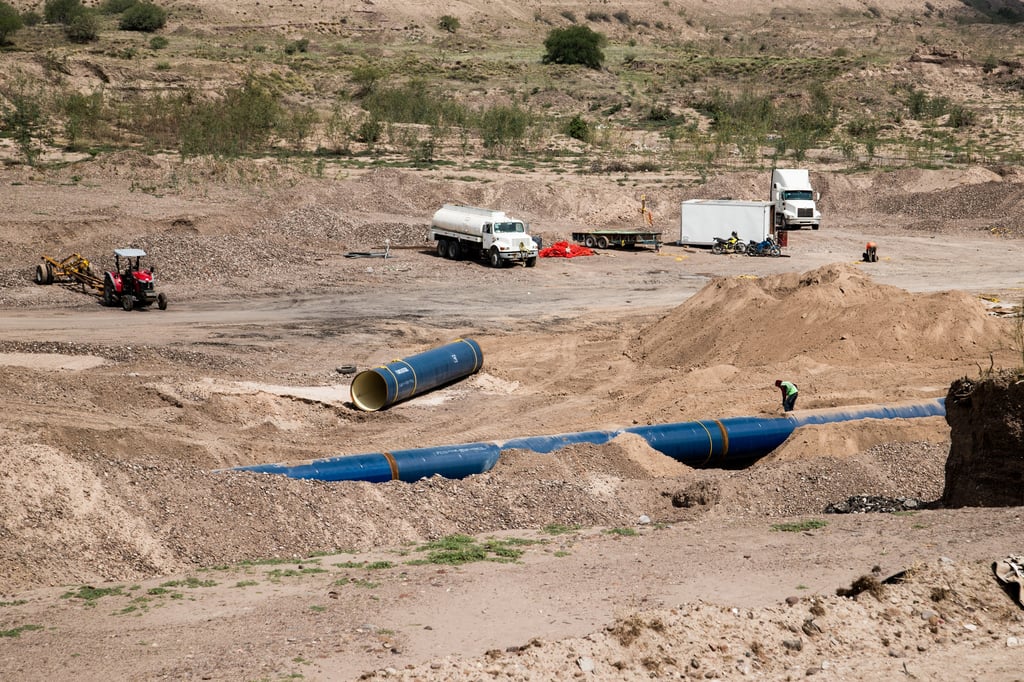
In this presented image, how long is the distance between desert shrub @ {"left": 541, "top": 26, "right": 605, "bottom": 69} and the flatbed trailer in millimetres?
60048

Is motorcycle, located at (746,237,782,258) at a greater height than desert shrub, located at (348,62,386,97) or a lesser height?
lesser

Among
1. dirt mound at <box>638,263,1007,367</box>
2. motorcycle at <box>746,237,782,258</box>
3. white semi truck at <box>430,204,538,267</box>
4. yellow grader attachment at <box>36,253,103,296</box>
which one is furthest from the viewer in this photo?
motorcycle at <box>746,237,782,258</box>

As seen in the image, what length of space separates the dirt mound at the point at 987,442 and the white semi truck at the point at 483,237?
2652 cm

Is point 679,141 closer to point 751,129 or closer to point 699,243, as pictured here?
point 751,129

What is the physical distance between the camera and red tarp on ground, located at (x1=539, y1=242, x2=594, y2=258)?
46.1 metres

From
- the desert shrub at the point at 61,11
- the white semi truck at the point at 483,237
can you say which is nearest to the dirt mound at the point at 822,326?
the white semi truck at the point at 483,237

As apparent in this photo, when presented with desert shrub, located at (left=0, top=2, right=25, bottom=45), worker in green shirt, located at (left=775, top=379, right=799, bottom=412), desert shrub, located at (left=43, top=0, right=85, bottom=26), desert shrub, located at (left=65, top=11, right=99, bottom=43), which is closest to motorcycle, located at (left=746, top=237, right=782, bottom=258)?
worker in green shirt, located at (left=775, top=379, right=799, bottom=412)

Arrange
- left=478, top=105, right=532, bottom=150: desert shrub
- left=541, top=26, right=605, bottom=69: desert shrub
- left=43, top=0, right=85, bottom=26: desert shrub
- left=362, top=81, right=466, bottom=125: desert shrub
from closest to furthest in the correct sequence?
left=478, top=105, right=532, bottom=150: desert shrub, left=362, top=81, right=466, bottom=125: desert shrub, left=43, top=0, right=85, bottom=26: desert shrub, left=541, top=26, right=605, bottom=69: desert shrub

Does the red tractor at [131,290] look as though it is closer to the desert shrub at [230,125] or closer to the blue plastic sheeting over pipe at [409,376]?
the blue plastic sheeting over pipe at [409,376]

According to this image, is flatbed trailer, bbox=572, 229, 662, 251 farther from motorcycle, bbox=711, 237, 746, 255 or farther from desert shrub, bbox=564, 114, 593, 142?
desert shrub, bbox=564, 114, 593, 142

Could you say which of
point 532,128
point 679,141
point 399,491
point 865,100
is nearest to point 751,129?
point 679,141

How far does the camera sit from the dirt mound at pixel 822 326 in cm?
2853

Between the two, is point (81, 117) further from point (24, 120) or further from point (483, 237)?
point (483, 237)

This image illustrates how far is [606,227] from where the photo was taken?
53.8m
